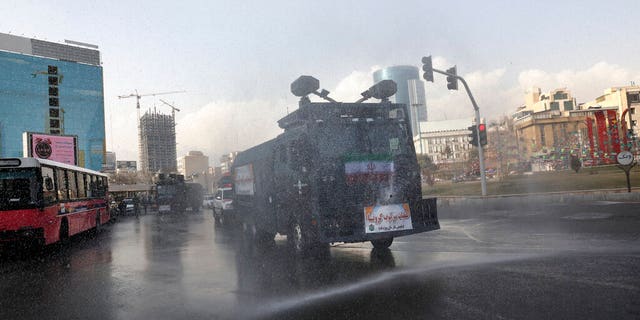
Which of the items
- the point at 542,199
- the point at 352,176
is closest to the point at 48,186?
the point at 352,176

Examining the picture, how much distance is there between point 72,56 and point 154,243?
119 metres

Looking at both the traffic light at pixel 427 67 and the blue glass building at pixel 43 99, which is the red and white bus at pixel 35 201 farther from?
the blue glass building at pixel 43 99

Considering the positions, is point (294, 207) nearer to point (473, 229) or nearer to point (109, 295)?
Answer: point (109, 295)

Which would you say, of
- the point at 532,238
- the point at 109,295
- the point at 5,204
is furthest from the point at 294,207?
the point at 5,204

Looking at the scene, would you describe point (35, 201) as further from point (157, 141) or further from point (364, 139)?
point (157, 141)

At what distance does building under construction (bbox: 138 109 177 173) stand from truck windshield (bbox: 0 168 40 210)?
6697 inches

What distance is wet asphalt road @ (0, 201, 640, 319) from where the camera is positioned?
192 inches

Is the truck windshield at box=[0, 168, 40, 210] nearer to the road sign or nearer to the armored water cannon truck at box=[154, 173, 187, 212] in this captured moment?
the road sign

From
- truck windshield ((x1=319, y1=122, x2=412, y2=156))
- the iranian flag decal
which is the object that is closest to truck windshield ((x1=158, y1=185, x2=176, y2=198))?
truck windshield ((x1=319, y1=122, x2=412, y2=156))

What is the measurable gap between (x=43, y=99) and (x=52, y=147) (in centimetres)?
5048

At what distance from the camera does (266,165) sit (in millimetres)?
10836

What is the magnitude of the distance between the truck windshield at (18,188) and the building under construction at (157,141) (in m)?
170

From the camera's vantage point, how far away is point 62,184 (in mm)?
13547

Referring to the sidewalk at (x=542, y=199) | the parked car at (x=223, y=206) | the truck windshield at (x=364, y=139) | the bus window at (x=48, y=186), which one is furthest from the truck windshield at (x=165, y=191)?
the truck windshield at (x=364, y=139)
